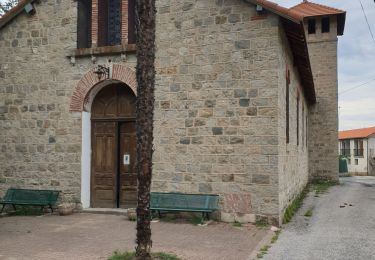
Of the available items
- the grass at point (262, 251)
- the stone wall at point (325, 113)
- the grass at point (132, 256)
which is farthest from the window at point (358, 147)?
the grass at point (132, 256)

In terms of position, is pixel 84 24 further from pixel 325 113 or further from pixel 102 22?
pixel 325 113

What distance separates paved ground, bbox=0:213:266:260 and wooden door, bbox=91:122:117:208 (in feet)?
3.43

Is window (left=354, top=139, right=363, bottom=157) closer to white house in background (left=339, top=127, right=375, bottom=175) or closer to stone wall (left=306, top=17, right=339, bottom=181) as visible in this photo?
white house in background (left=339, top=127, right=375, bottom=175)

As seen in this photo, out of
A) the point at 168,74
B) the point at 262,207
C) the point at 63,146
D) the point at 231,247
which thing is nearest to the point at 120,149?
the point at 63,146

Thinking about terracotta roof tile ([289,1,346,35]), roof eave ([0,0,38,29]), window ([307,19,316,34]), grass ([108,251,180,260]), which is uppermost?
terracotta roof tile ([289,1,346,35])

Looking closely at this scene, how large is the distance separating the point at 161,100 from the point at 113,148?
6.63 feet

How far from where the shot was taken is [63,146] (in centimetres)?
1043

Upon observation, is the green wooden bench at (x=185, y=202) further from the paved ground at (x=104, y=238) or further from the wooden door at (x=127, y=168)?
the wooden door at (x=127, y=168)

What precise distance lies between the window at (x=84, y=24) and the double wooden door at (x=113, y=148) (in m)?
1.37

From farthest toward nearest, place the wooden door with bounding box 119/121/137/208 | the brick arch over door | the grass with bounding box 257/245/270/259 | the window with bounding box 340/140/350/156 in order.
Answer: the window with bounding box 340/140/350/156
the wooden door with bounding box 119/121/137/208
the brick arch over door
the grass with bounding box 257/245/270/259

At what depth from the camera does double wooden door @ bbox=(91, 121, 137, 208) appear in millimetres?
10336

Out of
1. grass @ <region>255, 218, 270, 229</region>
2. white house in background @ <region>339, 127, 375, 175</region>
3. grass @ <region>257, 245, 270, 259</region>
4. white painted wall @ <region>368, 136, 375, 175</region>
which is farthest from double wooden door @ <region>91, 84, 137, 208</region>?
white painted wall @ <region>368, 136, 375, 175</region>

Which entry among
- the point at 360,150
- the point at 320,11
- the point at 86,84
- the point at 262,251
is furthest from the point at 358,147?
the point at 262,251

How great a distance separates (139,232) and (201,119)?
4.08 metres
